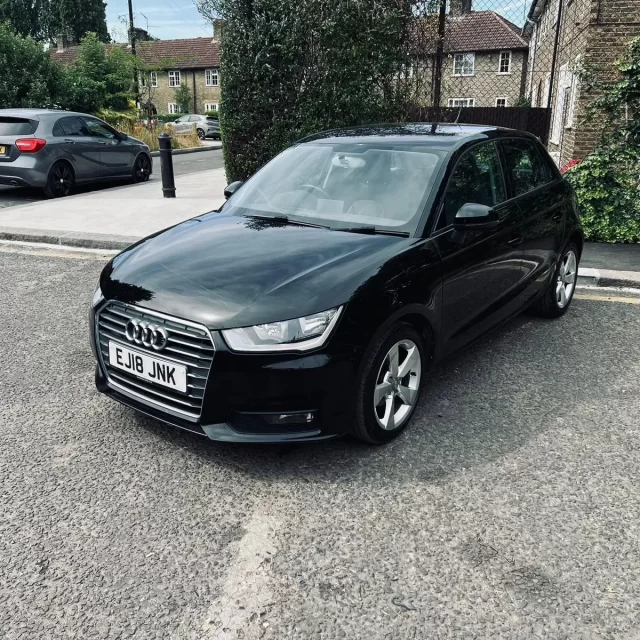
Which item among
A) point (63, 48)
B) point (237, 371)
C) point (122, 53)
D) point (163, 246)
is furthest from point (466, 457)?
point (63, 48)

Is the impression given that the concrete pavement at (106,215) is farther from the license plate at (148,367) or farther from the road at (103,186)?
the license plate at (148,367)

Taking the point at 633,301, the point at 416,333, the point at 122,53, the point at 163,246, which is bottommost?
the point at 633,301

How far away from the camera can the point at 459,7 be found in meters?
9.30

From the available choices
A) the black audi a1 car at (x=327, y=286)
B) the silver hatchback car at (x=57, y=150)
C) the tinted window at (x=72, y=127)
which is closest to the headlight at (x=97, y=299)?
the black audi a1 car at (x=327, y=286)

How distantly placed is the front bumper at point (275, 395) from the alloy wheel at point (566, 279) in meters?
3.02

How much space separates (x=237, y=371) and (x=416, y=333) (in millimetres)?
1052

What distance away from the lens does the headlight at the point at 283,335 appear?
9.49ft

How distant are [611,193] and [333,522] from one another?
648 cm

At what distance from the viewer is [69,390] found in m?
4.01

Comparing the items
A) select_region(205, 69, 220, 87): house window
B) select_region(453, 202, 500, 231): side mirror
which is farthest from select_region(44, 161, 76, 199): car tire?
select_region(205, 69, 220, 87): house window

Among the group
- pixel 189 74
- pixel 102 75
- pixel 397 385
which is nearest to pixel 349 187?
pixel 397 385

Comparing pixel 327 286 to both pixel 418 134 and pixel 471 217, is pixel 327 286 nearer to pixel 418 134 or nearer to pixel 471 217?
pixel 471 217

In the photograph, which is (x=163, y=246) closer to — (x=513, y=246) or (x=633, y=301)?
(x=513, y=246)

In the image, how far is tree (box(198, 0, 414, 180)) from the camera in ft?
29.5
